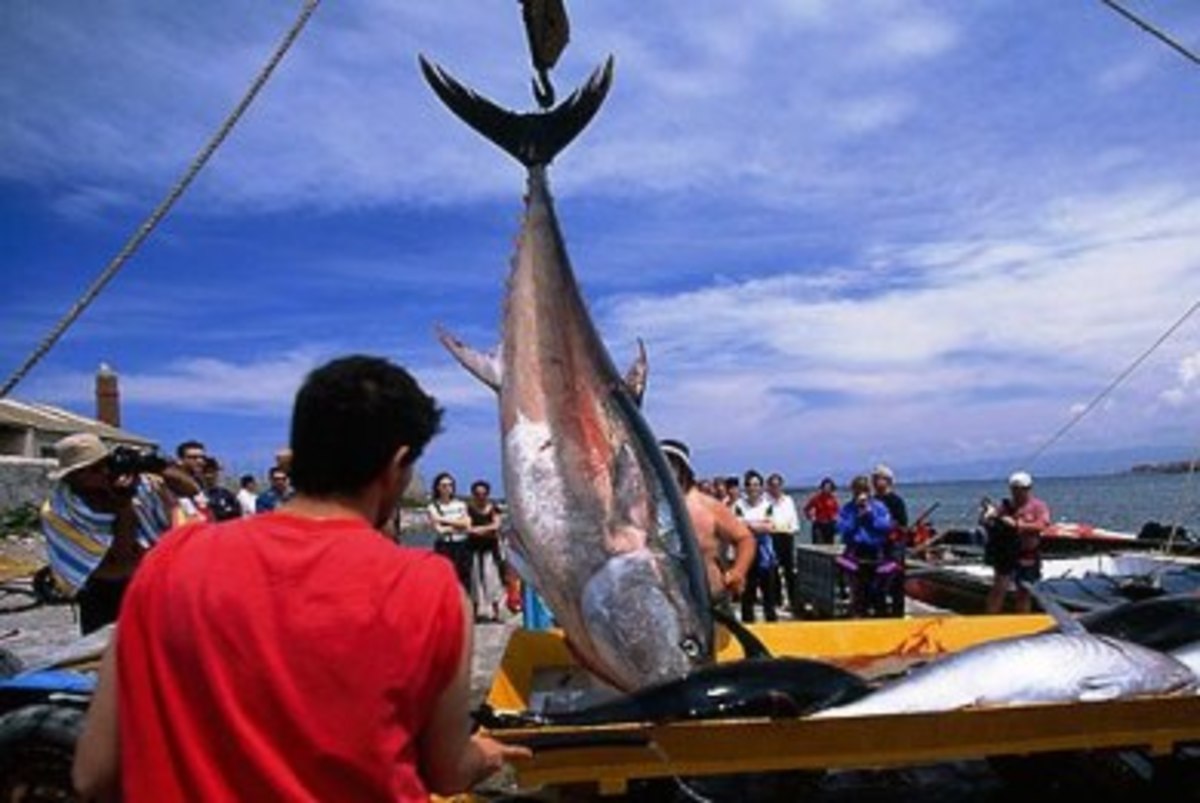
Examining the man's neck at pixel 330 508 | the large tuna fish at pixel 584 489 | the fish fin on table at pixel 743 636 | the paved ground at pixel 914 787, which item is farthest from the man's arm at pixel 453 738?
the fish fin on table at pixel 743 636

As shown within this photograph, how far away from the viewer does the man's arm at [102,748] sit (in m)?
1.54

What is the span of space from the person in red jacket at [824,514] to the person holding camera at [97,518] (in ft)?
36.8

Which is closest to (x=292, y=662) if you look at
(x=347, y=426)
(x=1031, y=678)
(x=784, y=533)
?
(x=347, y=426)

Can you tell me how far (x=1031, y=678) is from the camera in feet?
11.9

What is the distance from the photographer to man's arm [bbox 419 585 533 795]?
1.56 meters

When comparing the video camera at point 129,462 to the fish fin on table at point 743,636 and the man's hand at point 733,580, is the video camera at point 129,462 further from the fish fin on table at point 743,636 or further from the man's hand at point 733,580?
the man's hand at point 733,580

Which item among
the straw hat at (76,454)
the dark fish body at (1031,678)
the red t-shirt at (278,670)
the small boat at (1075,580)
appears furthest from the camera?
the small boat at (1075,580)

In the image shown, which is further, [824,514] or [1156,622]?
[824,514]

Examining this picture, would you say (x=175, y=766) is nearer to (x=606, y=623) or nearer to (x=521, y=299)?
(x=606, y=623)

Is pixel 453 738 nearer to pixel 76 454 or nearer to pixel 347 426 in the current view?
pixel 347 426

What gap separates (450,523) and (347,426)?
28.3ft

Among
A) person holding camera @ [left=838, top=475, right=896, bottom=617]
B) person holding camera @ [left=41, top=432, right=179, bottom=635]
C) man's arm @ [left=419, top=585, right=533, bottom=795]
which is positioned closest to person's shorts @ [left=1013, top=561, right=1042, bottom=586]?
person holding camera @ [left=838, top=475, right=896, bottom=617]

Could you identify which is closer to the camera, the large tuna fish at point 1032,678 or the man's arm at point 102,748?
the man's arm at point 102,748

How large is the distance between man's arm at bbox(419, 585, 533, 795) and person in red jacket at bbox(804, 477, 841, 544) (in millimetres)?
13066
